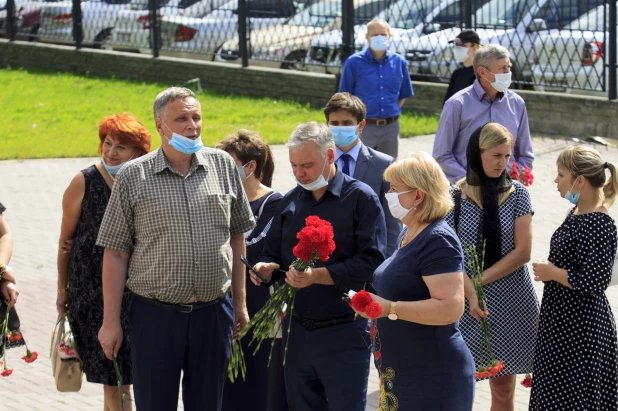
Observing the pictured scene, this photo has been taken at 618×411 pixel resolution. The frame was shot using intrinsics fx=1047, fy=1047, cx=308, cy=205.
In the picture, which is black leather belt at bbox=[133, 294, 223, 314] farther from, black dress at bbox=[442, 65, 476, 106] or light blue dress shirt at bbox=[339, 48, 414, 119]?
light blue dress shirt at bbox=[339, 48, 414, 119]

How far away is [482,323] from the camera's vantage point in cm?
556

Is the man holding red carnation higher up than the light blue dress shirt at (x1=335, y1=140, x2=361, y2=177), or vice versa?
the light blue dress shirt at (x1=335, y1=140, x2=361, y2=177)

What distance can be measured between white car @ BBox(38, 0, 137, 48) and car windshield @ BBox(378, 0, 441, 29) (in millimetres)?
7029

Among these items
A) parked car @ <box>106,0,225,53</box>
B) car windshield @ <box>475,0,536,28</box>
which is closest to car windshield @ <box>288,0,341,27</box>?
parked car @ <box>106,0,225,53</box>

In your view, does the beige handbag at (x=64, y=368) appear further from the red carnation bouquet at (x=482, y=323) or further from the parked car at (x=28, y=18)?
the parked car at (x=28, y=18)

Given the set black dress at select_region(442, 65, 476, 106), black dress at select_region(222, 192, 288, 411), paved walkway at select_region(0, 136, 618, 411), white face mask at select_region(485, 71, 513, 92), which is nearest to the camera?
black dress at select_region(222, 192, 288, 411)

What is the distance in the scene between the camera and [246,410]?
5.88 meters

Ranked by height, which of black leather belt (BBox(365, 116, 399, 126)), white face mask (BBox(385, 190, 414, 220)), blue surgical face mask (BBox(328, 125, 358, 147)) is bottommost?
black leather belt (BBox(365, 116, 399, 126))

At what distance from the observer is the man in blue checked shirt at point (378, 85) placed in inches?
446

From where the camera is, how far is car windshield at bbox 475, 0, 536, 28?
1516cm

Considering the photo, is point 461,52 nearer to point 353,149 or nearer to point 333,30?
point 353,149

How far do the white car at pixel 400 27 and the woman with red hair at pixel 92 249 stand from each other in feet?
36.6

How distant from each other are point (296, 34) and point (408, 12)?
258 cm

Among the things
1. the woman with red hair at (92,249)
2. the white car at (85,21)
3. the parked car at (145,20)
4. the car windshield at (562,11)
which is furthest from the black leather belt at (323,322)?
the white car at (85,21)
